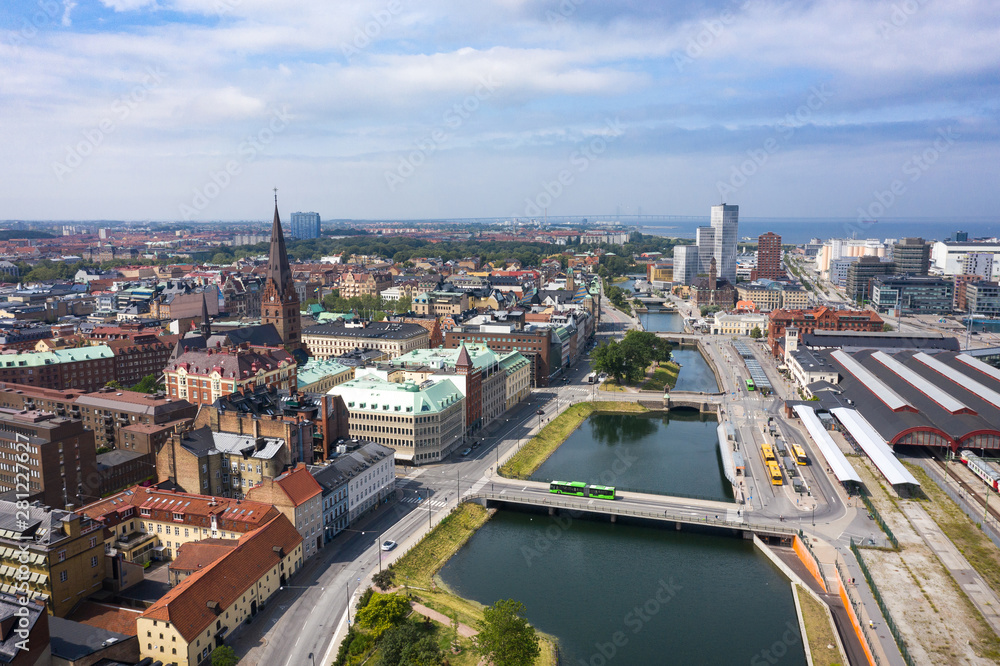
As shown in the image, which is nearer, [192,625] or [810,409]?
[192,625]

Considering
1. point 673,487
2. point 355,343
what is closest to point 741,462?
point 673,487

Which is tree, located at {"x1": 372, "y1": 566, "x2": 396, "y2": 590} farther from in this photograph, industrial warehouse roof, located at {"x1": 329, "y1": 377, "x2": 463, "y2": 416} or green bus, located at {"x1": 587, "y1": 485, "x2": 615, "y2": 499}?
industrial warehouse roof, located at {"x1": 329, "y1": 377, "x2": 463, "y2": 416}

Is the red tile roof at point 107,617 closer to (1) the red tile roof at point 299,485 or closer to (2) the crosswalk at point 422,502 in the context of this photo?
(1) the red tile roof at point 299,485

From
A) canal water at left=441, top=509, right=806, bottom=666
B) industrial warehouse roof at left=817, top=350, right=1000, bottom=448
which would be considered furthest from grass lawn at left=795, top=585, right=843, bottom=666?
industrial warehouse roof at left=817, top=350, right=1000, bottom=448

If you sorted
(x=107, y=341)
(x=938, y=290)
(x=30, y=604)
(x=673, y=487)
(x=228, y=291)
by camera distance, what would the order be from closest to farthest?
(x=30, y=604), (x=673, y=487), (x=107, y=341), (x=228, y=291), (x=938, y=290)

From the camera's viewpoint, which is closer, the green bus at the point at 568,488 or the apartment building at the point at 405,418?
the green bus at the point at 568,488

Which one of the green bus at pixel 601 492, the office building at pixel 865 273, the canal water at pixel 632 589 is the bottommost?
the canal water at pixel 632 589

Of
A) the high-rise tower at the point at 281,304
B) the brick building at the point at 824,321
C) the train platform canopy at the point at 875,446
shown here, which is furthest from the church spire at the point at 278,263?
the brick building at the point at 824,321

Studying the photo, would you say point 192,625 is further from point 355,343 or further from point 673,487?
point 355,343
